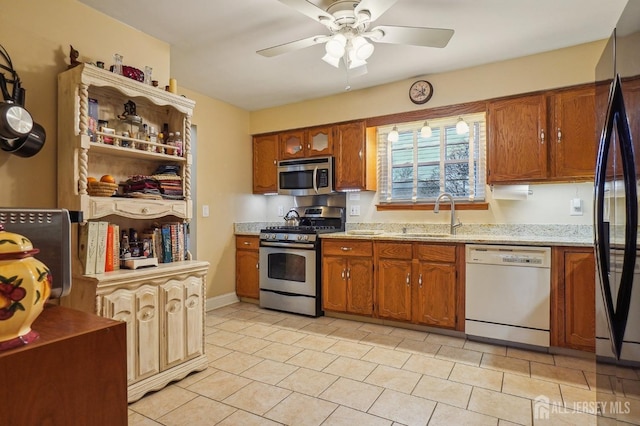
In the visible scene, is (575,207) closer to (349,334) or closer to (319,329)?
(349,334)

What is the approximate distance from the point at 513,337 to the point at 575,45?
242 centimetres

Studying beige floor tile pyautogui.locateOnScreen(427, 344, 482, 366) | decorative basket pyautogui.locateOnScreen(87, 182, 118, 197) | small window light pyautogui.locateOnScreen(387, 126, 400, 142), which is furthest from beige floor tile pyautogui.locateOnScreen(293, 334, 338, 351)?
small window light pyautogui.locateOnScreen(387, 126, 400, 142)

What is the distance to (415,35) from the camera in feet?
7.09

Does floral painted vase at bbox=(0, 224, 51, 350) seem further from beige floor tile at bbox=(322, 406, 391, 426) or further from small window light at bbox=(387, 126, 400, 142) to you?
small window light at bbox=(387, 126, 400, 142)

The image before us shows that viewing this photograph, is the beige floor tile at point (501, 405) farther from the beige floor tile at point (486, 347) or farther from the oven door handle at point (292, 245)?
the oven door handle at point (292, 245)

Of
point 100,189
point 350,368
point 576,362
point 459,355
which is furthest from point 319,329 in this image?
point 100,189

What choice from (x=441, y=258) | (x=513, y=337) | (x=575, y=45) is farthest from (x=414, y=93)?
(x=513, y=337)

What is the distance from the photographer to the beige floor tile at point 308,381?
2188mm

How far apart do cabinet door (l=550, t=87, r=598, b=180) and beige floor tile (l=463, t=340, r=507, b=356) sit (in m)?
1.50

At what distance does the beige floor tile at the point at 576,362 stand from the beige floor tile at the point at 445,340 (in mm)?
678

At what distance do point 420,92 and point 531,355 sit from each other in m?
2.54

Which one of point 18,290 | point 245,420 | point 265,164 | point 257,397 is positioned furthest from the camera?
point 265,164

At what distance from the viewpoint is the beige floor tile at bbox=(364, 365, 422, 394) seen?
2.22m

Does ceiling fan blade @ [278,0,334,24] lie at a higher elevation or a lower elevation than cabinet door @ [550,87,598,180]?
higher
